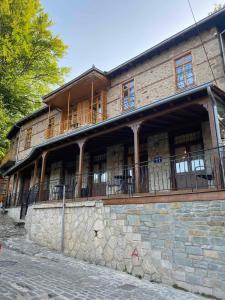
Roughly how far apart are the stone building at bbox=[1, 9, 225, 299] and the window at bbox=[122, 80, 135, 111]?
5 centimetres

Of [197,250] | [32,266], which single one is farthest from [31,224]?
[197,250]

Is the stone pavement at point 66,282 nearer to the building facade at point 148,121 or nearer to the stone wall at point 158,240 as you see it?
the stone wall at point 158,240

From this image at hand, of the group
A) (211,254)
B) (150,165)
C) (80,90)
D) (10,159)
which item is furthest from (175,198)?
(10,159)

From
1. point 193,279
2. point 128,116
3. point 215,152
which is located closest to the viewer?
point 193,279

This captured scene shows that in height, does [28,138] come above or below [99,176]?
above

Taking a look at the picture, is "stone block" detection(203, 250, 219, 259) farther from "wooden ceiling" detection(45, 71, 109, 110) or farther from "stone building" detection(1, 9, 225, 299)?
"wooden ceiling" detection(45, 71, 109, 110)

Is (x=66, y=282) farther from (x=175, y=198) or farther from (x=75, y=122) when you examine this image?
(x=75, y=122)

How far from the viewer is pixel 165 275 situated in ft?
17.1

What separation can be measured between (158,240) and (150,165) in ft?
13.0

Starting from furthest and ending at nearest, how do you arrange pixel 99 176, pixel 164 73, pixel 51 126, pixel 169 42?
pixel 51 126
pixel 99 176
pixel 164 73
pixel 169 42

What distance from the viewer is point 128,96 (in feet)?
36.8

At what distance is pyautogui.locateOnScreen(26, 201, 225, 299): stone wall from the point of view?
470cm

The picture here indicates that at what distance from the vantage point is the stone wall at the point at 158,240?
15.4 feet

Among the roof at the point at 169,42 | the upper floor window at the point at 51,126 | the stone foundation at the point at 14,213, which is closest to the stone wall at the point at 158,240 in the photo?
the stone foundation at the point at 14,213
